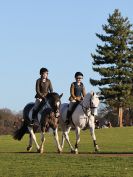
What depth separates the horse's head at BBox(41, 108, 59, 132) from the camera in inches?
762

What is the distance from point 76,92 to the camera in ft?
67.4

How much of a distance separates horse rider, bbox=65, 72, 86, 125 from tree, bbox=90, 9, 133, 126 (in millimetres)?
49622

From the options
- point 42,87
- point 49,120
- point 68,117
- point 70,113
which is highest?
point 42,87

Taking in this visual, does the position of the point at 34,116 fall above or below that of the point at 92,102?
below

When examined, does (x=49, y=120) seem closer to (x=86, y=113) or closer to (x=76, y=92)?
(x=86, y=113)

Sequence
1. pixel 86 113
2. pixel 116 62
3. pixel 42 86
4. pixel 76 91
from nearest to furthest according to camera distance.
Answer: pixel 86 113 < pixel 42 86 < pixel 76 91 < pixel 116 62

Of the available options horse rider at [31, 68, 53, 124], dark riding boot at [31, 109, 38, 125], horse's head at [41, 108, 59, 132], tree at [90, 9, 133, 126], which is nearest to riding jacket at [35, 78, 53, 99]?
horse rider at [31, 68, 53, 124]

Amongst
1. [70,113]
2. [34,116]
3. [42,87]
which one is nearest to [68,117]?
[70,113]

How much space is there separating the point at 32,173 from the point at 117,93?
2309 inches

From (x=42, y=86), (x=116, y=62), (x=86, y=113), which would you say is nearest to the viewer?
(x=86, y=113)

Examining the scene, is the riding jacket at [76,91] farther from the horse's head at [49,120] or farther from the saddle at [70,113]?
the horse's head at [49,120]

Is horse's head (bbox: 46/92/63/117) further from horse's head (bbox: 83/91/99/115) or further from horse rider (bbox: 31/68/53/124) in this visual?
horse's head (bbox: 83/91/99/115)

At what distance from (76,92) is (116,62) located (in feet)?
175

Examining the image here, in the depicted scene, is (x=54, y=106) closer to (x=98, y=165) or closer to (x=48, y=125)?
(x=48, y=125)
